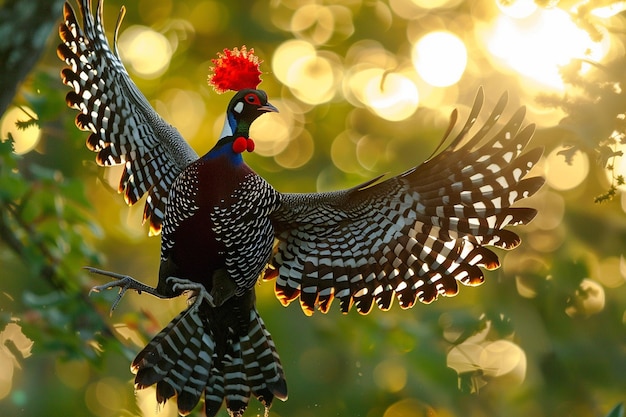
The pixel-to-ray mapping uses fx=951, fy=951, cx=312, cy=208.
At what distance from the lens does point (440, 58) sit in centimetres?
1025

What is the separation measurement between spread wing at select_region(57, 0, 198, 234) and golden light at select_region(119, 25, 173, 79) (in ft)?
16.5

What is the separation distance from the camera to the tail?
4023mm

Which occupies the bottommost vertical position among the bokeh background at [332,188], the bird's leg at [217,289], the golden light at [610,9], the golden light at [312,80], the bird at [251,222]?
the bird's leg at [217,289]

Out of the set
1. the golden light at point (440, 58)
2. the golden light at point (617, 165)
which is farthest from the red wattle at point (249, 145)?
the golden light at point (440, 58)

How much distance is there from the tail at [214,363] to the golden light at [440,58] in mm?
6132

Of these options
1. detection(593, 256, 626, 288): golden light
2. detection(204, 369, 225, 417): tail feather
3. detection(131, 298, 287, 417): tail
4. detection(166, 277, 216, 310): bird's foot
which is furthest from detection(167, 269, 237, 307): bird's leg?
detection(593, 256, 626, 288): golden light

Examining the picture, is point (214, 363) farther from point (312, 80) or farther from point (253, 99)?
point (312, 80)

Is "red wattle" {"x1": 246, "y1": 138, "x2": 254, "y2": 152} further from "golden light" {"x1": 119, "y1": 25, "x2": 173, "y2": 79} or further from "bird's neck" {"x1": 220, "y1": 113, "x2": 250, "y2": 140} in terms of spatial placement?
"golden light" {"x1": 119, "y1": 25, "x2": 173, "y2": 79}

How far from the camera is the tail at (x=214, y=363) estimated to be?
4.02m

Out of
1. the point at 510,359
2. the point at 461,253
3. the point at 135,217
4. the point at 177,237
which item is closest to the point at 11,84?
the point at 177,237

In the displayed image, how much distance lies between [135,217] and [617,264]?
4876mm

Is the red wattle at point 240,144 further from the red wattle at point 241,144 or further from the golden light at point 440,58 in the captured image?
the golden light at point 440,58

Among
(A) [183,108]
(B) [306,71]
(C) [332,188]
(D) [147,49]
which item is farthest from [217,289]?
(B) [306,71]

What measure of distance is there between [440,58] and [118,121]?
6.66 meters
